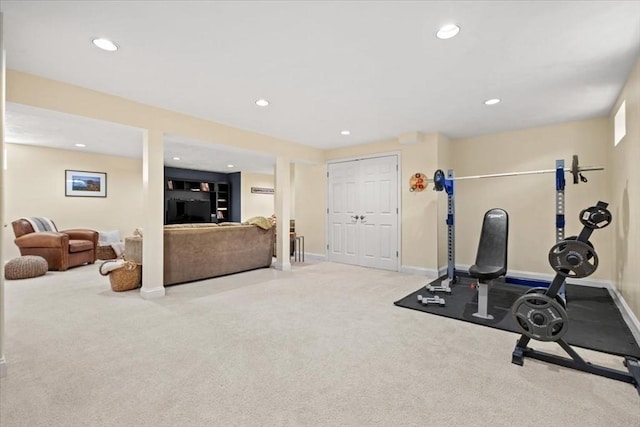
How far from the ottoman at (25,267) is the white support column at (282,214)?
3886 millimetres

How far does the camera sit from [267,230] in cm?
568

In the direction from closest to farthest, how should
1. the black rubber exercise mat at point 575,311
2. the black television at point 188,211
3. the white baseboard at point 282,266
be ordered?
the black rubber exercise mat at point 575,311 → the white baseboard at point 282,266 → the black television at point 188,211

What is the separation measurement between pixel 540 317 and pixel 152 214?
4.13 m

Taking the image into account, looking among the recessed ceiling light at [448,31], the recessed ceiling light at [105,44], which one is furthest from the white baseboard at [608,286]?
the recessed ceiling light at [105,44]

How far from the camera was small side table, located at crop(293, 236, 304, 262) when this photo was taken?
6.68 m

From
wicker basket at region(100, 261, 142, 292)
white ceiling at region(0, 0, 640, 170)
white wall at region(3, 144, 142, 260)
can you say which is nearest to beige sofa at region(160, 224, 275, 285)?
wicker basket at region(100, 261, 142, 292)

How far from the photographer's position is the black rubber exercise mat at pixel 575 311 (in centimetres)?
252

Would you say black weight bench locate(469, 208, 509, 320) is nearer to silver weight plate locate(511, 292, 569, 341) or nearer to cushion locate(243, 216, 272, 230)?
silver weight plate locate(511, 292, 569, 341)

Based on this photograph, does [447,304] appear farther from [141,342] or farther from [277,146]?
[277,146]

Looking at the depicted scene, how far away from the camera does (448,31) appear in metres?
2.20

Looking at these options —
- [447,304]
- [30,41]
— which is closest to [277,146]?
[30,41]

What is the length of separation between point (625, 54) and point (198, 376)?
429 centimetres

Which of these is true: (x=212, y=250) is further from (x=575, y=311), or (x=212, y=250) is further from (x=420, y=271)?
(x=575, y=311)

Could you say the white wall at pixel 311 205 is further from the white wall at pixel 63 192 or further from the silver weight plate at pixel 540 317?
the silver weight plate at pixel 540 317
